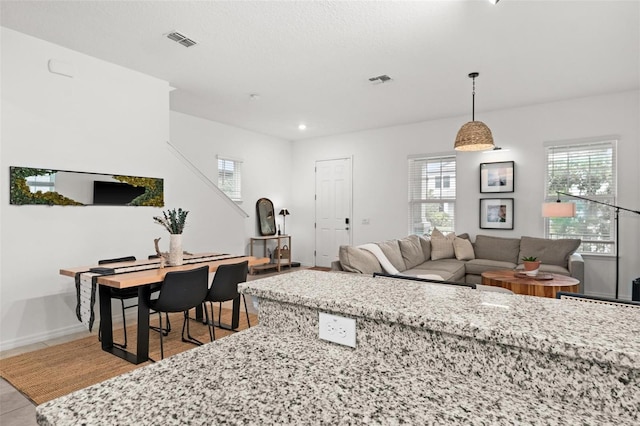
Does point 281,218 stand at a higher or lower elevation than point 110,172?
lower

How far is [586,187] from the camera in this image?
5.04 meters

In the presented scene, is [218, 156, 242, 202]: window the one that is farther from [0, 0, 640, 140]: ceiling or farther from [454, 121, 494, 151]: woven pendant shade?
[454, 121, 494, 151]: woven pendant shade

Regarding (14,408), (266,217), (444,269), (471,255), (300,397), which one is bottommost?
(14,408)

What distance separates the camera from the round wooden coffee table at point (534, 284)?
12.1ft

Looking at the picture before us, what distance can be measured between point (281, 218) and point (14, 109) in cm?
498

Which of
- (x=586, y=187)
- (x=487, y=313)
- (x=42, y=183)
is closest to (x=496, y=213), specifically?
(x=586, y=187)

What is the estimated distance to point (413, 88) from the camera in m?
4.59

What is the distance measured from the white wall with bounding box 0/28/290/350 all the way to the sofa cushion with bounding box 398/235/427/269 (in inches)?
104

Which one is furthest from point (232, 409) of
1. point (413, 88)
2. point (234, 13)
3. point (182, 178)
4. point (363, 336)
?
point (413, 88)

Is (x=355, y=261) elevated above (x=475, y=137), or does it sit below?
below

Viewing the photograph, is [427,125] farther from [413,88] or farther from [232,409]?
[232,409]

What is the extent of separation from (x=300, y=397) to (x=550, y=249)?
531 centimetres

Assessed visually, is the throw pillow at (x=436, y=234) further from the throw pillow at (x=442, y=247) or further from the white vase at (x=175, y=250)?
the white vase at (x=175, y=250)

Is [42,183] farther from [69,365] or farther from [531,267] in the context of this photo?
[531,267]
